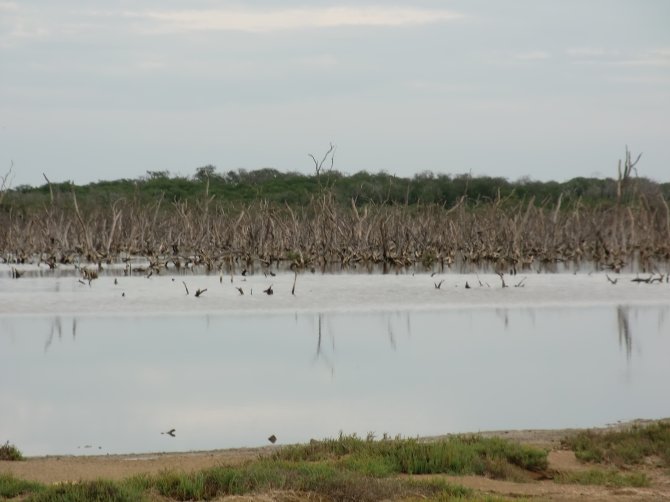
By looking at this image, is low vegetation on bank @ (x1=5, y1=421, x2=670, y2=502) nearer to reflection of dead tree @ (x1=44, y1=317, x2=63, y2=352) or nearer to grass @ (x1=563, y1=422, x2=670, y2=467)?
grass @ (x1=563, y1=422, x2=670, y2=467)

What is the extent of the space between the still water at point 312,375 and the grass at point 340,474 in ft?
5.62

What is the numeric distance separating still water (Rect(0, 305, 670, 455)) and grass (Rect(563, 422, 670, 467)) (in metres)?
1.45

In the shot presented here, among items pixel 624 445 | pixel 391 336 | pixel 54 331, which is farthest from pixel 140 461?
pixel 54 331

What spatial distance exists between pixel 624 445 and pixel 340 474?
2.85m

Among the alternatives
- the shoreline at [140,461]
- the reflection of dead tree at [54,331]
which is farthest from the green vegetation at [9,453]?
the reflection of dead tree at [54,331]

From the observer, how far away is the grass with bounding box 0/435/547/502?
7555 mm

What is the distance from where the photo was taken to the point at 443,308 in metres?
23.2

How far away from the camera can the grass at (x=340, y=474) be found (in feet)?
24.8

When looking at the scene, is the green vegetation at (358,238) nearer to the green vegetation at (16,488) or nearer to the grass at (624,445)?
the grass at (624,445)

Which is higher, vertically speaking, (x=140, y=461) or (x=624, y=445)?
(x=624, y=445)

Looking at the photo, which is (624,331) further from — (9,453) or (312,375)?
(9,453)

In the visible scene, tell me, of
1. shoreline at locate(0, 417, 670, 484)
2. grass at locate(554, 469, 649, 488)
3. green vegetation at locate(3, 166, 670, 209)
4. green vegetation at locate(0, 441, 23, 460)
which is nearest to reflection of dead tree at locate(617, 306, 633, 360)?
shoreline at locate(0, 417, 670, 484)

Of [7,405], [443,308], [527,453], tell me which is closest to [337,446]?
[527,453]

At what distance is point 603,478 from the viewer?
8.54 m
